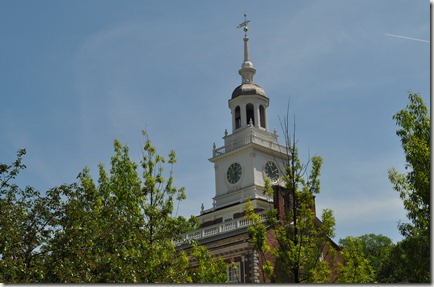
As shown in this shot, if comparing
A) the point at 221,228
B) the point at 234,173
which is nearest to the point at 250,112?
the point at 234,173

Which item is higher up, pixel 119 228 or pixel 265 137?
pixel 265 137

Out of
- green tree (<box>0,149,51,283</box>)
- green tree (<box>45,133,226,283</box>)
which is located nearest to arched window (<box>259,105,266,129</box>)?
green tree (<box>45,133,226,283</box>)

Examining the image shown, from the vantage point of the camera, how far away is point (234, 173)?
56.1 metres

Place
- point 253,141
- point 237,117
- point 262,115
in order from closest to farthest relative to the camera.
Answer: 1. point 253,141
2. point 262,115
3. point 237,117

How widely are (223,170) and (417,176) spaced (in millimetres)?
39584

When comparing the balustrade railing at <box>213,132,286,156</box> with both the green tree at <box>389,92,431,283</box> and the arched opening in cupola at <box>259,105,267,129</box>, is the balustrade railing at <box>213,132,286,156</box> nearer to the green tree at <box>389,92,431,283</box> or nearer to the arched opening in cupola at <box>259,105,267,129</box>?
the arched opening in cupola at <box>259,105,267,129</box>

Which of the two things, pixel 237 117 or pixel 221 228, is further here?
pixel 237 117

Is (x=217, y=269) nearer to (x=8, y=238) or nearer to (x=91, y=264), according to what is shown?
(x=91, y=264)

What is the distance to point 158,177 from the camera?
22156 mm

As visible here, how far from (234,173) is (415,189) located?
1500 inches

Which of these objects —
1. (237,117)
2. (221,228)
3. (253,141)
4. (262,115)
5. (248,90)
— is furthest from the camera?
(237,117)

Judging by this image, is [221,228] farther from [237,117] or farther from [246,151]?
[237,117]

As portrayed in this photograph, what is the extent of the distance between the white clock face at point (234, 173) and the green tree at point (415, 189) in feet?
118

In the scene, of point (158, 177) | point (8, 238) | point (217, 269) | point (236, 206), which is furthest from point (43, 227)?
point (236, 206)
